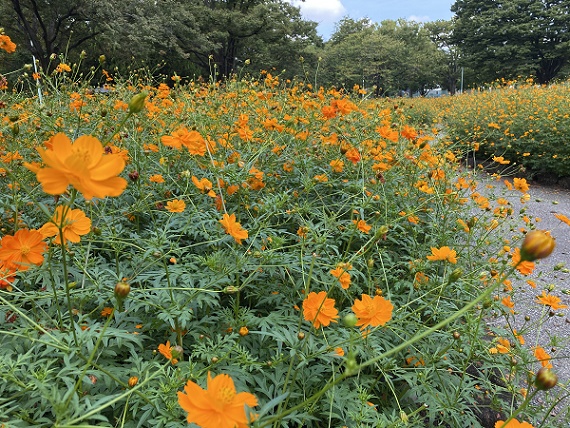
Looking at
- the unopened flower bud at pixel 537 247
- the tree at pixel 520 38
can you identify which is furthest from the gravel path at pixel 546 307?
the tree at pixel 520 38

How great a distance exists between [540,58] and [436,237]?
28259 millimetres

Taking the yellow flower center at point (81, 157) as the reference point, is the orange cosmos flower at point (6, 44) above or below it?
above

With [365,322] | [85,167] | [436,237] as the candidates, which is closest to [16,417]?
[85,167]

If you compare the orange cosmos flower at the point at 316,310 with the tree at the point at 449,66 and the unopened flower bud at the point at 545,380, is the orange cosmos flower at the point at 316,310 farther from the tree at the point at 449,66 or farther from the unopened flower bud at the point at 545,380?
the tree at the point at 449,66

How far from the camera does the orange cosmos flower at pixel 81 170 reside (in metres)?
0.53

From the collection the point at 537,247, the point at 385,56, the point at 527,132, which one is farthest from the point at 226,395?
the point at 385,56

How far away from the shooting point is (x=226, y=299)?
1408 mm

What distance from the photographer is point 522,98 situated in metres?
7.85

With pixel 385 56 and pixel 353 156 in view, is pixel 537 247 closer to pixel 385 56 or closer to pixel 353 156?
pixel 353 156

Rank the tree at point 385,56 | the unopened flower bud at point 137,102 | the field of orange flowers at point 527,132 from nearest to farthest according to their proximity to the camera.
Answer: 1. the unopened flower bud at point 137,102
2. the field of orange flowers at point 527,132
3. the tree at point 385,56

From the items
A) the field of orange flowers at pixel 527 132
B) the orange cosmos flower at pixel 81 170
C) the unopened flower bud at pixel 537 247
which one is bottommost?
the field of orange flowers at pixel 527 132

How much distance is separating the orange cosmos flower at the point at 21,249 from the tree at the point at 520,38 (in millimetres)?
28505

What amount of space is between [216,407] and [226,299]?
2.95 ft

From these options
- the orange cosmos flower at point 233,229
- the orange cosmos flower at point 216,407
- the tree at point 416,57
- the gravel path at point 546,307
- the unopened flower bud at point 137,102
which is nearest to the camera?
the orange cosmos flower at point 216,407
